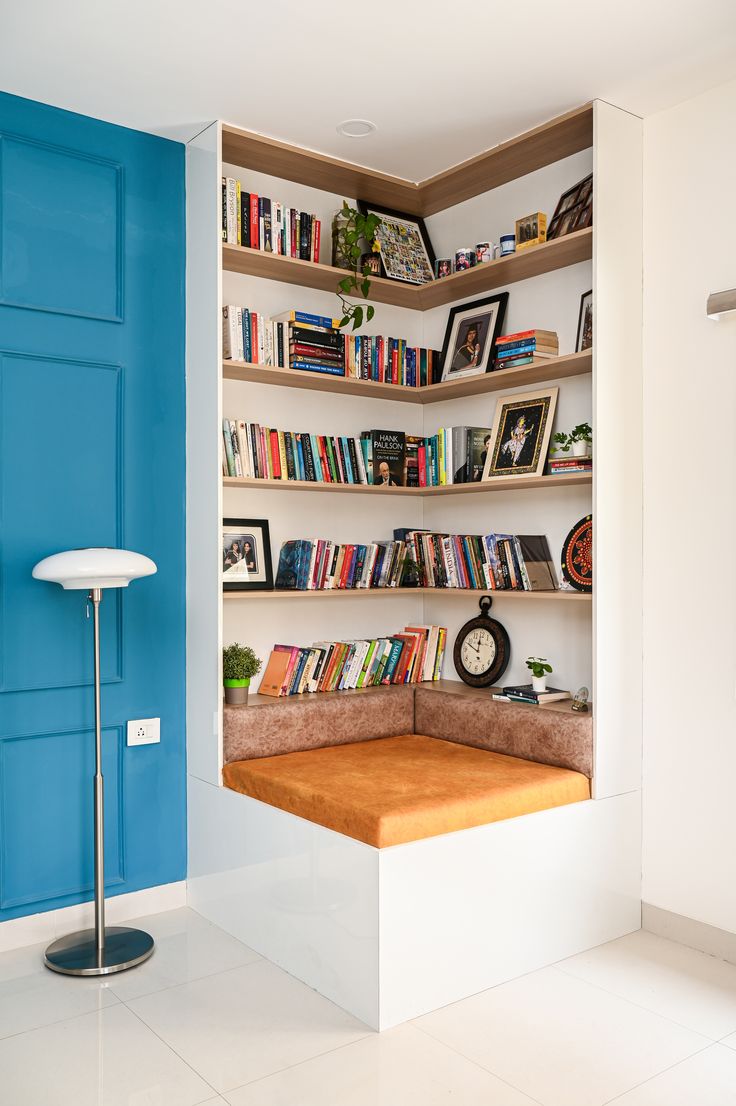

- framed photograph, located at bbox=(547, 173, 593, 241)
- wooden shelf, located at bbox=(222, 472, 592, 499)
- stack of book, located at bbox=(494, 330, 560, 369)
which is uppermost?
framed photograph, located at bbox=(547, 173, 593, 241)

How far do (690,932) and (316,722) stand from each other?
1.44 m

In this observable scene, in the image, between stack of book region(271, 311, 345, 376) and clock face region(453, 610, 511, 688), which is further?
clock face region(453, 610, 511, 688)

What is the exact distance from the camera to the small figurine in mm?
3051

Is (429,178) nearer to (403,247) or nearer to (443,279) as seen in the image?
(403,247)

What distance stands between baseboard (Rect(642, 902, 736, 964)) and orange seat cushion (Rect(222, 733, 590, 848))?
20.7 inches


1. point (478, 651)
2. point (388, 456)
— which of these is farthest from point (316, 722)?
point (388, 456)

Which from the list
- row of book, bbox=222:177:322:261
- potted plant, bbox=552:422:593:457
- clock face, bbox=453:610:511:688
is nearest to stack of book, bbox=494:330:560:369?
potted plant, bbox=552:422:593:457

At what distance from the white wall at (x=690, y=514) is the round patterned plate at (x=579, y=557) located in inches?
5.5

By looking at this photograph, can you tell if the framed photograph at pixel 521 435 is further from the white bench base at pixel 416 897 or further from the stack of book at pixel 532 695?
the white bench base at pixel 416 897

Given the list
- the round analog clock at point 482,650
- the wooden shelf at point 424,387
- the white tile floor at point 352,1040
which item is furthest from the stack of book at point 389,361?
the white tile floor at point 352,1040

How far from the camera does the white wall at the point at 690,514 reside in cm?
285

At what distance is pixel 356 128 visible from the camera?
3.15m

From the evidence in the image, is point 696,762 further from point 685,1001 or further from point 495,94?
point 495,94

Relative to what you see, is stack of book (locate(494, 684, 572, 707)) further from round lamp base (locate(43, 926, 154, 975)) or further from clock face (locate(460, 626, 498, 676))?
round lamp base (locate(43, 926, 154, 975))
